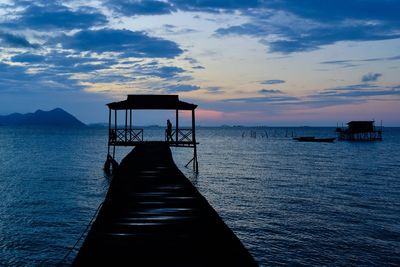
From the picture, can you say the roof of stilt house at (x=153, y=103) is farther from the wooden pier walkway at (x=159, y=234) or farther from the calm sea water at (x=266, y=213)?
the wooden pier walkway at (x=159, y=234)

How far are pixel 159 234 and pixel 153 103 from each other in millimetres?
24031

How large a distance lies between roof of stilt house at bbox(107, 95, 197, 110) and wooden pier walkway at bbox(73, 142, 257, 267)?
1869 centimetres

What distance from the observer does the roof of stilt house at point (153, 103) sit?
31203 mm

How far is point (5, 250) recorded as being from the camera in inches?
534

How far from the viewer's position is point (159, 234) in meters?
7.84

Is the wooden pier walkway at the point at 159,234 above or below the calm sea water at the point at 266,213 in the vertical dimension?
above

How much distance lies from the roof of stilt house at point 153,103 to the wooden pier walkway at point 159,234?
1869 cm

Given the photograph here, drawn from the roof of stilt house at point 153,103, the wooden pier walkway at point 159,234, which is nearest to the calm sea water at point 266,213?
the wooden pier walkway at point 159,234

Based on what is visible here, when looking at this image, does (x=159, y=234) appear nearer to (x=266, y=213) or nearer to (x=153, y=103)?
(x=266, y=213)

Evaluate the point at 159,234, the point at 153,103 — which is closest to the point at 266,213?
the point at 159,234

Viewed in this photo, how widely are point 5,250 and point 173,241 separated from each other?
30.1 ft

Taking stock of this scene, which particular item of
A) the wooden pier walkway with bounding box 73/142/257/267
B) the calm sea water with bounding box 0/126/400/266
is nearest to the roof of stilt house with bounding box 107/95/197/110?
the calm sea water with bounding box 0/126/400/266

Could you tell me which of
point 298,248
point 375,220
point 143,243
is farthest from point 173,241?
point 375,220

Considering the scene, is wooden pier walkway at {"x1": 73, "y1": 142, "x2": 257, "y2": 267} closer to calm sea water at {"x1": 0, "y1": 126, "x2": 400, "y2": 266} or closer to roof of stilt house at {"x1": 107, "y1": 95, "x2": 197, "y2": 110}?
calm sea water at {"x1": 0, "y1": 126, "x2": 400, "y2": 266}
